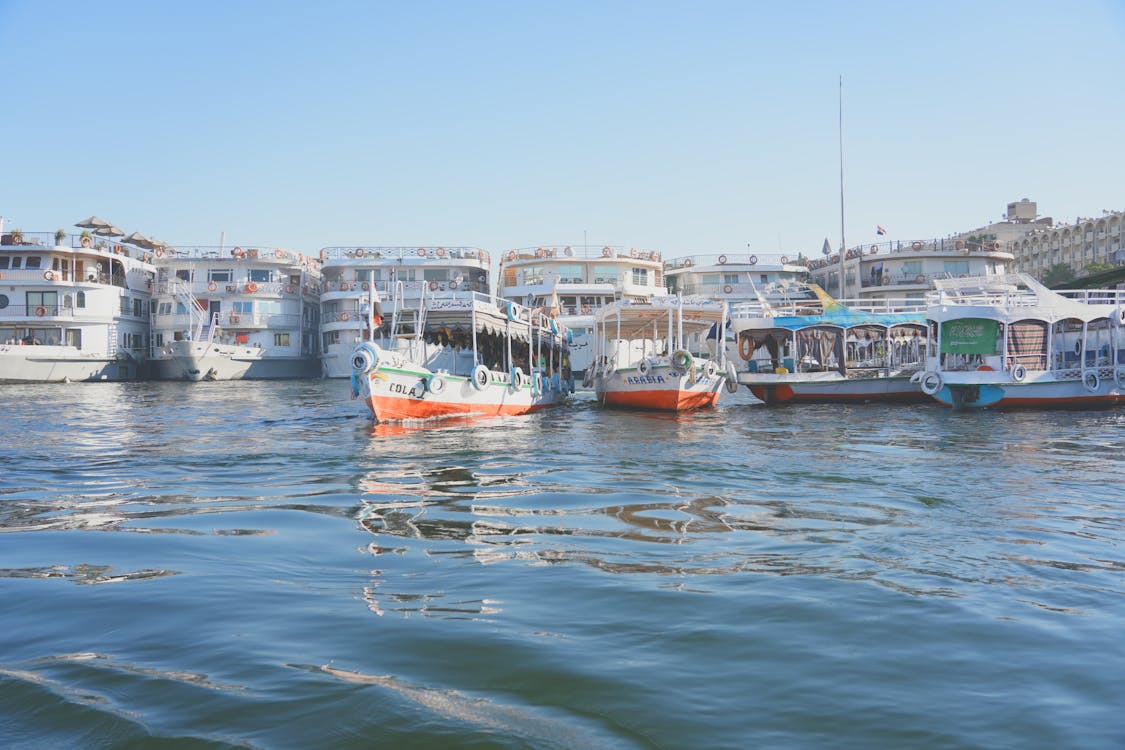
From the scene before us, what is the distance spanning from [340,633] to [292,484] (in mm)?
7073

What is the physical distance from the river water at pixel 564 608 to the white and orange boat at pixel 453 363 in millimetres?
7688

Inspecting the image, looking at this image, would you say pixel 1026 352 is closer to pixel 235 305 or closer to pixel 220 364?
pixel 220 364

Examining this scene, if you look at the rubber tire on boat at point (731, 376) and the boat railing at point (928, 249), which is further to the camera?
the boat railing at point (928, 249)

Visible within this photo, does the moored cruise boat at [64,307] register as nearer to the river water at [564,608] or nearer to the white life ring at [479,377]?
the white life ring at [479,377]

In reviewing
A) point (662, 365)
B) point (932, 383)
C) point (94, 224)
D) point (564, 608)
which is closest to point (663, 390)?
point (662, 365)

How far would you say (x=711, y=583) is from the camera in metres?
6.38

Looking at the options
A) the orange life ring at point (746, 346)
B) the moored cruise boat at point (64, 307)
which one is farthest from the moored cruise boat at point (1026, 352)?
the moored cruise boat at point (64, 307)

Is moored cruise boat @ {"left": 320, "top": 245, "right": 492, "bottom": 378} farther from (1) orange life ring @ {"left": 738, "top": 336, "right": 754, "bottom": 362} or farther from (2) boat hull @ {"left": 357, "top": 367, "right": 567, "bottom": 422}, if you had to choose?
(2) boat hull @ {"left": 357, "top": 367, "right": 567, "bottom": 422}

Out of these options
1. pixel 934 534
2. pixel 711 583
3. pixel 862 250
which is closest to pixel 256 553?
pixel 711 583

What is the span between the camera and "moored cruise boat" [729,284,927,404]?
1196 inches

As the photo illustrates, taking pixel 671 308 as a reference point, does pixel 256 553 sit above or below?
below

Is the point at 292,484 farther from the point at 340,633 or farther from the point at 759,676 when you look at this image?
the point at 759,676

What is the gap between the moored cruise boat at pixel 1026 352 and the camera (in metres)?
26.4

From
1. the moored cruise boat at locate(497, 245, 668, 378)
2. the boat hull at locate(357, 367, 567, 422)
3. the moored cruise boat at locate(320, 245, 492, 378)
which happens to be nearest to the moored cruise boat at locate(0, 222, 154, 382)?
the moored cruise boat at locate(320, 245, 492, 378)
